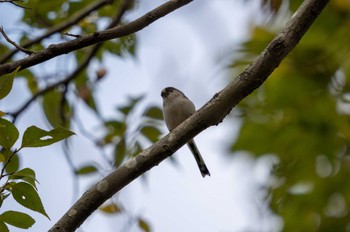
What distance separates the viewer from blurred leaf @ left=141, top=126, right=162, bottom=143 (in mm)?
3941

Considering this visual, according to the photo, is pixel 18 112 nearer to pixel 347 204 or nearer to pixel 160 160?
pixel 160 160

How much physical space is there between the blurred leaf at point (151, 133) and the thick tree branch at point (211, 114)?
158 centimetres

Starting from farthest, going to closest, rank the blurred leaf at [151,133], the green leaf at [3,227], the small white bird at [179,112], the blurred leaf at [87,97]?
1. the blurred leaf at [87,97]
2. the small white bird at [179,112]
3. the blurred leaf at [151,133]
4. the green leaf at [3,227]

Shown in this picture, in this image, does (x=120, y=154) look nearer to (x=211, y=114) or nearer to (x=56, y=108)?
(x=56, y=108)

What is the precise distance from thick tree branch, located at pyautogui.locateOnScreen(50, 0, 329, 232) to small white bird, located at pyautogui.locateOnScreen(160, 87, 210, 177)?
1.70 metres

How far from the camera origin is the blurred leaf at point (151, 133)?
3.94 metres

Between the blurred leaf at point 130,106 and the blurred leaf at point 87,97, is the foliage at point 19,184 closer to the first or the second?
the blurred leaf at point 130,106

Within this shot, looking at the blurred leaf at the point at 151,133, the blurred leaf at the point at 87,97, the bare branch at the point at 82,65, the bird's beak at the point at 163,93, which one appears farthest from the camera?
the blurred leaf at the point at 87,97

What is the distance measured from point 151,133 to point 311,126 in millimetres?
1621

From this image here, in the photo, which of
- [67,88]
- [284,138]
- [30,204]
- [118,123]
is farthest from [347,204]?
[30,204]

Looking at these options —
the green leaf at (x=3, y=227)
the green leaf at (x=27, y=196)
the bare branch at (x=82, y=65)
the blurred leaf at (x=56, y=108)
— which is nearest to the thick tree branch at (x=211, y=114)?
the green leaf at (x=27, y=196)

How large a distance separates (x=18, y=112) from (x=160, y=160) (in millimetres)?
2266

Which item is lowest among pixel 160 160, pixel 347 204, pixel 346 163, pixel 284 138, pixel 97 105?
pixel 347 204

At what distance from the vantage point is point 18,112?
426cm
